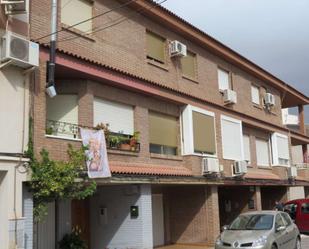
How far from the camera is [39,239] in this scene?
42.5 feet

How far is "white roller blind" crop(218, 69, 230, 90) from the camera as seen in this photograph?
2225cm

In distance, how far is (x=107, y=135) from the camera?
14.5 meters

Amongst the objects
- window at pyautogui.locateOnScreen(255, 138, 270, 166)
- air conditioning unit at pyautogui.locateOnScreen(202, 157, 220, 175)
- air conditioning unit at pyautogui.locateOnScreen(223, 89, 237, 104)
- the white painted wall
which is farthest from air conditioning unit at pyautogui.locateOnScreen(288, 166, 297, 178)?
the white painted wall

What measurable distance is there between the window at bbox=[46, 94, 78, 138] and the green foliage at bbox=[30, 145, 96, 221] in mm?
1233

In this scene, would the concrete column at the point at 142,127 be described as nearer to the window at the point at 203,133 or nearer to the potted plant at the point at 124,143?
the potted plant at the point at 124,143

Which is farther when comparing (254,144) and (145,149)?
(254,144)

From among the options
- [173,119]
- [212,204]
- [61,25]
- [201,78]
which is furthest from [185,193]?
[61,25]

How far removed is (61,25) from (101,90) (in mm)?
2431

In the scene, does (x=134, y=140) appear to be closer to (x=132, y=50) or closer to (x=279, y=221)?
(x=132, y=50)

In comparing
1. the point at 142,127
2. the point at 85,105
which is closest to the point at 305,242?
the point at 142,127

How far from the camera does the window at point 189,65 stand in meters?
19.3

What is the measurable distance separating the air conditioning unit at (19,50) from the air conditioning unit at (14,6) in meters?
0.50

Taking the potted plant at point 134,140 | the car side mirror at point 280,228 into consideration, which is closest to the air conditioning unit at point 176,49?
the potted plant at point 134,140

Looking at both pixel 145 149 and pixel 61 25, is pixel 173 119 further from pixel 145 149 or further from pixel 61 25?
pixel 61 25
